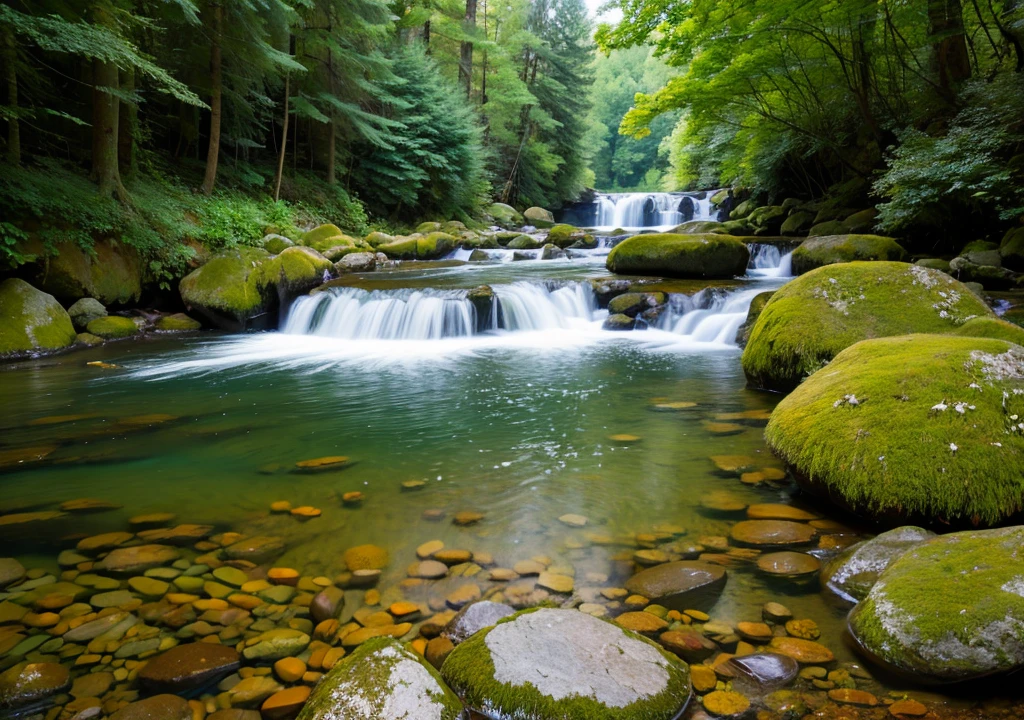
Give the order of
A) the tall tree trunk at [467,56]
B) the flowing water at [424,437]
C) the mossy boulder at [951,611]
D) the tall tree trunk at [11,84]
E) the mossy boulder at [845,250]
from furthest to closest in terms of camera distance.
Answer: the tall tree trunk at [467,56]
the mossy boulder at [845,250]
the tall tree trunk at [11,84]
the flowing water at [424,437]
the mossy boulder at [951,611]

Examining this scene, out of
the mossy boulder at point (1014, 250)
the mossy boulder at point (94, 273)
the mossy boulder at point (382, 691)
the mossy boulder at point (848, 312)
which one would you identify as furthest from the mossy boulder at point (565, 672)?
the mossy boulder at point (1014, 250)

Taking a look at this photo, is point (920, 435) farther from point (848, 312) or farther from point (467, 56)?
point (467, 56)

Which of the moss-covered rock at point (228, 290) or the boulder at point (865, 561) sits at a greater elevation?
the moss-covered rock at point (228, 290)

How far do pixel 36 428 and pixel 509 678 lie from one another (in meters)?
5.72

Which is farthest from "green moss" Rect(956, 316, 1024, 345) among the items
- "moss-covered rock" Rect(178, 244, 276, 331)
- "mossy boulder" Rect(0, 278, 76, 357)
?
"mossy boulder" Rect(0, 278, 76, 357)

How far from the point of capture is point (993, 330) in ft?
14.6

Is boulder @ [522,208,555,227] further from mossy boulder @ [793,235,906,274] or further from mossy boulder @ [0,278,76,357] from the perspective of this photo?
mossy boulder @ [0,278,76,357]

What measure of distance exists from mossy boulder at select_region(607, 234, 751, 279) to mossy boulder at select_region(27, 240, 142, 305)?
9755 millimetres

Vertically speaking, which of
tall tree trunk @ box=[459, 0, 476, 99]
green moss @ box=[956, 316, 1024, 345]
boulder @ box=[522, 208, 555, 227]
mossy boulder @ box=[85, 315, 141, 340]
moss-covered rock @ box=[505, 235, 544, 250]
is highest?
tall tree trunk @ box=[459, 0, 476, 99]

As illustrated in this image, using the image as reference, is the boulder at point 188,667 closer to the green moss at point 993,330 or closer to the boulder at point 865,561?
the boulder at point 865,561

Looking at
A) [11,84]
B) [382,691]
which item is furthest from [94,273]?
[382,691]

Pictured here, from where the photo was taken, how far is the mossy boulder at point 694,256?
465 inches

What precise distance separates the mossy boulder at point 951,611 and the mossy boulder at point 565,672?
0.78 m

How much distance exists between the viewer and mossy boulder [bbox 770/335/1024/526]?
9.41 ft
